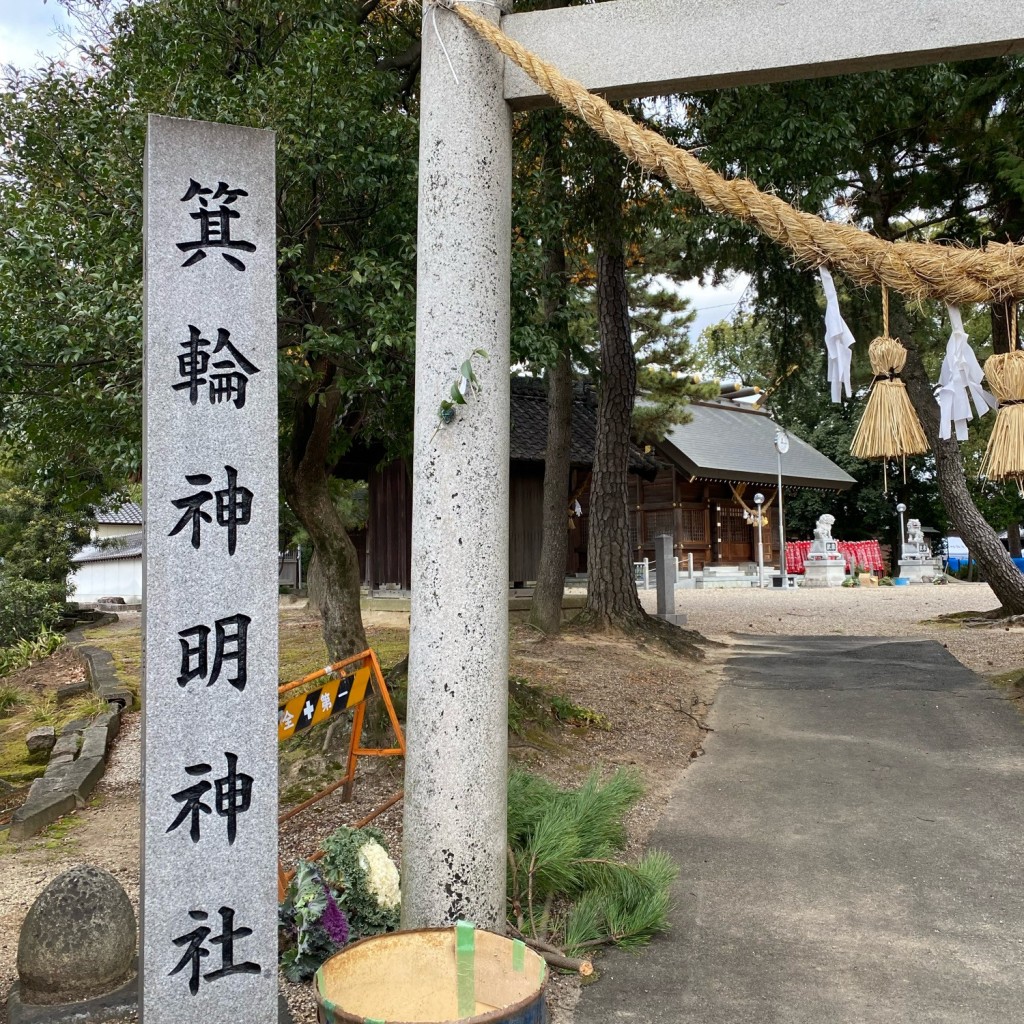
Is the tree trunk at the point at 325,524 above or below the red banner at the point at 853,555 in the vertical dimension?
above

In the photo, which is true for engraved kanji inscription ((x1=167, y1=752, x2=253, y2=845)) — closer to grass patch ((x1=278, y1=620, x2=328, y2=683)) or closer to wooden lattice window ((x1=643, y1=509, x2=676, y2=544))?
grass patch ((x1=278, y1=620, x2=328, y2=683))

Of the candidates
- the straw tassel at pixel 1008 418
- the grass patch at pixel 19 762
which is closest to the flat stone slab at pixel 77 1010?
the straw tassel at pixel 1008 418

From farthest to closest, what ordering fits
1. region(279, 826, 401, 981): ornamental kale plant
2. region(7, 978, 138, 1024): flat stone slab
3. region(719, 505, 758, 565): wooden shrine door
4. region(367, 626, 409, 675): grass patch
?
region(719, 505, 758, 565): wooden shrine door, region(367, 626, 409, 675): grass patch, region(279, 826, 401, 981): ornamental kale plant, region(7, 978, 138, 1024): flat stone slab

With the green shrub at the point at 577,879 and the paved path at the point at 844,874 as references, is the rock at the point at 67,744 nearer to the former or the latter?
the green shrub at the point at 577,879

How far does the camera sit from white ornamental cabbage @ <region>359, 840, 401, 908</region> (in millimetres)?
3729

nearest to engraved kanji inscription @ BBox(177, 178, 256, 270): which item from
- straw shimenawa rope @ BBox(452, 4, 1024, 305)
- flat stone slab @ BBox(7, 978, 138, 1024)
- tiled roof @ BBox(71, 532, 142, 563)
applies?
straw shimenawa rope @ BBox(452, 4, 1024, 305)

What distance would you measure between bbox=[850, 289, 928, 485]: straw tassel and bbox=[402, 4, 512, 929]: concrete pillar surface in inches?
51.1

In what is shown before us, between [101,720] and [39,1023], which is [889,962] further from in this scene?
[101,720]

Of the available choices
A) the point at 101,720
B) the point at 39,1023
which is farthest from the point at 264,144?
the point at 101,720

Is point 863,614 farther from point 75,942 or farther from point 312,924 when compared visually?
point 75,942

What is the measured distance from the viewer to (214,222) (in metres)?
3.01

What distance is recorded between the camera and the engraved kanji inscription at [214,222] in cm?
298

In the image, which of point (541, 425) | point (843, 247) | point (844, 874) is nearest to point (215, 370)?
point (843, 247)

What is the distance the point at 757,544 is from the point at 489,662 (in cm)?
2928
